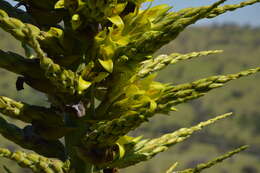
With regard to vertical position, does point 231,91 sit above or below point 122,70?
below

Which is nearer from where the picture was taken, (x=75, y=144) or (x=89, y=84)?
(x=89, y=84)

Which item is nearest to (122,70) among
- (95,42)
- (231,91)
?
(95,42)

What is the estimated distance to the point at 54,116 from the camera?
3129mm

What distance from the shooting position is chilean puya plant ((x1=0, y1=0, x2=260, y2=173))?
2.76 meters

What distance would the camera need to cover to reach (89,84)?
9.32ft

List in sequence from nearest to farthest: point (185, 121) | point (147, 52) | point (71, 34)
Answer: point (147, 52), point (71, 34), point (185, 121)

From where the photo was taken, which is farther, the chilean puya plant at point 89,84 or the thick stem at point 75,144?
the thick stem at point 75,144

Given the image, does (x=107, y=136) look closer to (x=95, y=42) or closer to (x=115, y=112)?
(x=115, y=112)

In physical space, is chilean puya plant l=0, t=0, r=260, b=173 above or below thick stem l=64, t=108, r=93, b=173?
above

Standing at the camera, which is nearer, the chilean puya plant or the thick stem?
the chilean puya plant

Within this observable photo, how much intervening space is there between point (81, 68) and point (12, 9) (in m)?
0.57

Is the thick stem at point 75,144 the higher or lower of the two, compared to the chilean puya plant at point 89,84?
lower

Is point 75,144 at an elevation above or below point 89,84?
below

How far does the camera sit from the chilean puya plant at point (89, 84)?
276 centimetres
